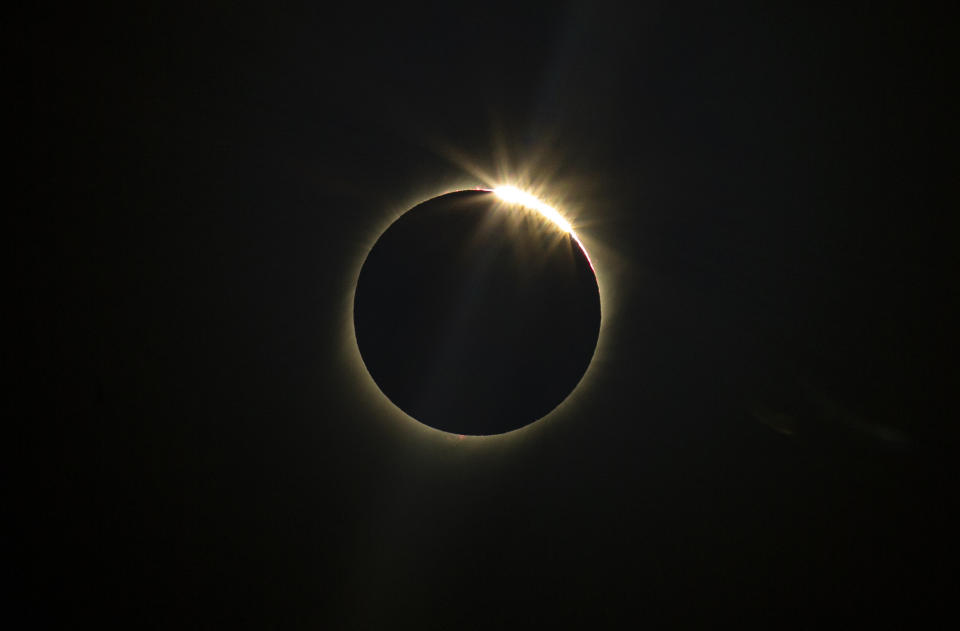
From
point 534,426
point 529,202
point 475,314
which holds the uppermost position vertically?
point 529,202

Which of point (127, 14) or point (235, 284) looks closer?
point (127, 14)

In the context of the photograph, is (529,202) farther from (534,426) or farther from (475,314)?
(534,426)

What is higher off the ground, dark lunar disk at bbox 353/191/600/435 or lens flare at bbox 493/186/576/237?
lens flare at bbox 493/186/576/237

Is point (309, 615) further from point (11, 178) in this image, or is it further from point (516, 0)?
point (516, 0)

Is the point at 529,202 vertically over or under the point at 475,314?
over

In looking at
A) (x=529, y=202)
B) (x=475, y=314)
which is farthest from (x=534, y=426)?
(x=529, y=202)

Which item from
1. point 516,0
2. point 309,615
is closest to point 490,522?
point 309,615
